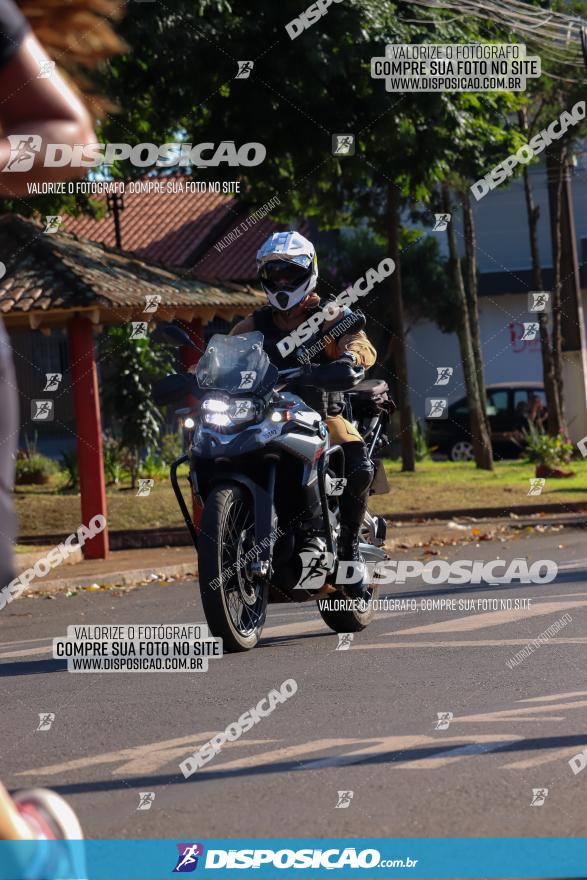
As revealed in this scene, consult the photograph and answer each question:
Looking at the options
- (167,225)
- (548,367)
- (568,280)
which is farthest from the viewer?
(167,225)

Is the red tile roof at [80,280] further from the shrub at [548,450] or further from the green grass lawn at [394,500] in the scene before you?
the shrub at [548,450]

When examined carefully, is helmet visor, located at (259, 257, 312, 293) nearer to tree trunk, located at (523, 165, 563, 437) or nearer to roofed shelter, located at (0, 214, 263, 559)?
roofed shelter, located at (0, 214, 263, 559)

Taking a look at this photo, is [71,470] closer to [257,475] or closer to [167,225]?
[257,475]

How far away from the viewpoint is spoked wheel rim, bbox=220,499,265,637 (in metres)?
7.70

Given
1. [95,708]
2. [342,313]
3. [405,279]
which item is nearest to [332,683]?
[95,708]

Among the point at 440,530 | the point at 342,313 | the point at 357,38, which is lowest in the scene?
the point at 440,530

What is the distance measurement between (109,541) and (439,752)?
12573 mm

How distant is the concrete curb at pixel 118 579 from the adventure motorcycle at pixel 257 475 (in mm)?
5402

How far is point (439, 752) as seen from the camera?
5.40 meters

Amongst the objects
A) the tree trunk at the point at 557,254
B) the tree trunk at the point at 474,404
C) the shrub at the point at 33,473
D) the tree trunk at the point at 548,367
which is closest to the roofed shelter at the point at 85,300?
the shrub at the point at 33,473

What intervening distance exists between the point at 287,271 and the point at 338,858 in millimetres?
4805

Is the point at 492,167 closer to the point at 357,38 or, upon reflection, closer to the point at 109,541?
the point at 357,38

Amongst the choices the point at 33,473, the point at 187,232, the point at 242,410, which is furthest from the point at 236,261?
the point at 242,410

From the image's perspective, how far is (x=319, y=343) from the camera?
8.52m
